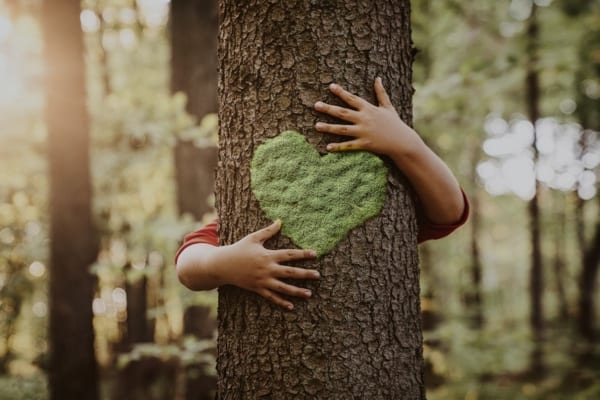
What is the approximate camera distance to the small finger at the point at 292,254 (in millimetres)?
1498

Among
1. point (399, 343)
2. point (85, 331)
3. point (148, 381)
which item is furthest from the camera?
Answer: point (148, 381)

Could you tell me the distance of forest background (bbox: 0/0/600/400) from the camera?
178 inches

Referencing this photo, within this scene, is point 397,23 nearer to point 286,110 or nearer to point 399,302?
point 286,110

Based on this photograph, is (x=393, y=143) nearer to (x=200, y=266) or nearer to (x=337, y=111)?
(x=337, y=111)

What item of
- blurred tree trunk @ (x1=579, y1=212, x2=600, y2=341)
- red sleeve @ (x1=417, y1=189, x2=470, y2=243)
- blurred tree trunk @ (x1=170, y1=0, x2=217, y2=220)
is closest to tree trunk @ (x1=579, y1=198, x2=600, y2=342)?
blurred tree trunk @ (x1=579, y1=212, x2=600, y2=341)

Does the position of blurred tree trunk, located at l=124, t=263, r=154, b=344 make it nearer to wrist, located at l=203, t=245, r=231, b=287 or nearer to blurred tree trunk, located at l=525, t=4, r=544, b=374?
blurred tree trunk, located at l=525, t=4, r=544, b=374

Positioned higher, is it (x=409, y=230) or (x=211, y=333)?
(x=409, y=230)

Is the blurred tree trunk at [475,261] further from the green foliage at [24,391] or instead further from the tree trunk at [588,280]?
the green foliage at [24,391]

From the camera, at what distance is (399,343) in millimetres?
1603

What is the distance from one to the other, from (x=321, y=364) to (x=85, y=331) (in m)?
4.25

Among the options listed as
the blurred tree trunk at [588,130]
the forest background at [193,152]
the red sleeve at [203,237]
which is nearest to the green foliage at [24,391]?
the forest background at [193,152]

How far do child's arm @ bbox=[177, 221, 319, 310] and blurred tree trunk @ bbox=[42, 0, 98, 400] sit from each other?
13.0ft

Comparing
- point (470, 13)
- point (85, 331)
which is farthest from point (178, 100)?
point (470, 13)

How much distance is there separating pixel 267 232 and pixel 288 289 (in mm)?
201
